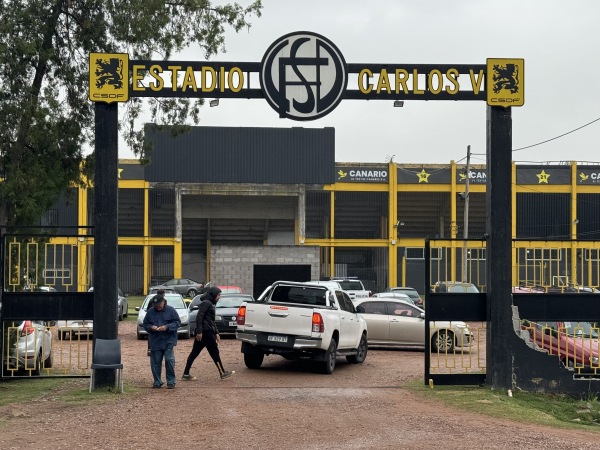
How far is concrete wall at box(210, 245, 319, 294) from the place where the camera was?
50.5 meters

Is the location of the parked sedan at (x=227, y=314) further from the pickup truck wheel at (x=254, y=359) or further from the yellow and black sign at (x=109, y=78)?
the yellow and black sign at (x=109, y=78)

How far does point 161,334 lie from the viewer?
54.3 feet

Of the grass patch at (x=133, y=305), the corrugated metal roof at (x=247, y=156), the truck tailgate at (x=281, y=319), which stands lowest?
the grass patch at (x=133, y=305)

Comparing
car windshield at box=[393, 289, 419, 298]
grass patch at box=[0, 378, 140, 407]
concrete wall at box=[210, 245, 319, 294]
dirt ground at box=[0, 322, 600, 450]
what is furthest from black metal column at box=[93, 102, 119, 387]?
concrete wall at box=[210, 245, 319, 294]

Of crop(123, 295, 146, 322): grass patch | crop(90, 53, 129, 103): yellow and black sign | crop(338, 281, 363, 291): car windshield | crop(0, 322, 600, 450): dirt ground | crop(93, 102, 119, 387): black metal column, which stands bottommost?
crop(123, 295, 146, 322): grass patch

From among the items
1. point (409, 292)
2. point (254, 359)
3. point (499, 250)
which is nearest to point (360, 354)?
point (254, 359)

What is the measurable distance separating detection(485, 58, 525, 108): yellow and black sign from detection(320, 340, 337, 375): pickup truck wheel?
20.0 feet

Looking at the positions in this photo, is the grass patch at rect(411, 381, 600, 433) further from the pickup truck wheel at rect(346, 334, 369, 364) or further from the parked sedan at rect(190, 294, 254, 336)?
the parked sedan at rect(190, 294, 254, 336)

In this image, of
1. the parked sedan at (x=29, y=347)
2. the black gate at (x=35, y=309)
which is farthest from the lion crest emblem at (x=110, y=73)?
the parked sedan at (x=29, y=347)

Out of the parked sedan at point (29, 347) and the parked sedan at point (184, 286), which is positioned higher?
the parked sedan at point (29, 347)

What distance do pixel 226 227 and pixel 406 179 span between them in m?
12.5

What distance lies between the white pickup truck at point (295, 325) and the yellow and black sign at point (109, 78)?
5.49m

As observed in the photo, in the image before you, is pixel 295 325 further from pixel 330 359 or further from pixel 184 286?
pixel 184 286

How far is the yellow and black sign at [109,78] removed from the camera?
15.8m
